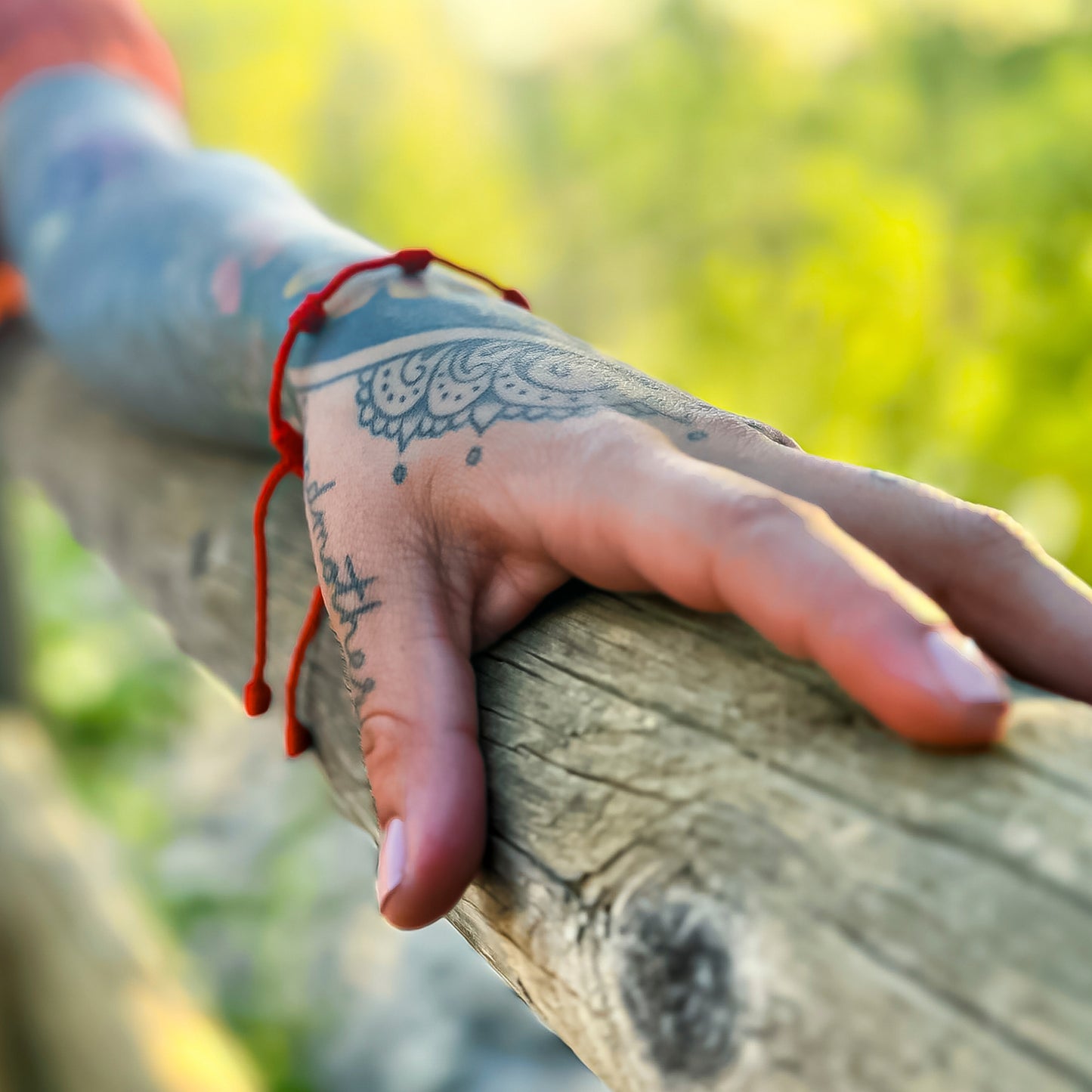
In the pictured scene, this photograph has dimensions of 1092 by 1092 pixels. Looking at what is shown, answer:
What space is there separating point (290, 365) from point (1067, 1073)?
531 millimetres

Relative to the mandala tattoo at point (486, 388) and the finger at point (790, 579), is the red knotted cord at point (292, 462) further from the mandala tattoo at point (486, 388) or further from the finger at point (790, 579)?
the finger at point (790, 579)

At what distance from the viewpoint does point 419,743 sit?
42 centimetres

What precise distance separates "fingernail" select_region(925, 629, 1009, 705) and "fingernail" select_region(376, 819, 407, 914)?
0.74ft

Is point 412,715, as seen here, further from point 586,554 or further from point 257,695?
point 257,695

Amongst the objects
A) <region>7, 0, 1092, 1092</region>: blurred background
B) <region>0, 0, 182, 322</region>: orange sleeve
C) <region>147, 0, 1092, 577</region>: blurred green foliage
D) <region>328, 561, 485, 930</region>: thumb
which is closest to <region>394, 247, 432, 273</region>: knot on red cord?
<region>328, 561, 485, 930</region>: thumb

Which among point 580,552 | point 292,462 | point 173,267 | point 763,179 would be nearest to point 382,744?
point 580,552

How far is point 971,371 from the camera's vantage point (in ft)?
9.48

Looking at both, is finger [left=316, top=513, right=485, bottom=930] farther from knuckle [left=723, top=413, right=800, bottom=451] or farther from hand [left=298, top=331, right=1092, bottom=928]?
knuckle [left=723, top=413, right=800, bottom=451]

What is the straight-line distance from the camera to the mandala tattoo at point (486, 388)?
470 millimetres

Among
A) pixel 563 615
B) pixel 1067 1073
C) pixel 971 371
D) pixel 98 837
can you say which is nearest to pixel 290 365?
pixel 563 615

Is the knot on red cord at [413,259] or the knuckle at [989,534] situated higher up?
the knuckle at [989,534]

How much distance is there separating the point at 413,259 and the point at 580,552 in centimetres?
28

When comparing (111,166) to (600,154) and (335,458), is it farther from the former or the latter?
(600,154)

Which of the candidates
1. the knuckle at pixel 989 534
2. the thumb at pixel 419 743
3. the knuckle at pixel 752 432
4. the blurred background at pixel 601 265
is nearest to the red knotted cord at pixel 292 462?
the thumb at pixel 419 743
